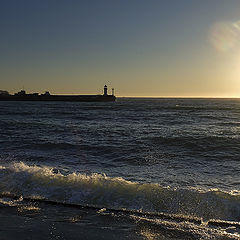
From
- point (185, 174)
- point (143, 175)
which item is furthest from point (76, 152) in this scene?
point (185, 174)

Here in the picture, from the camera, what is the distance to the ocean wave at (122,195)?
6.62 metres

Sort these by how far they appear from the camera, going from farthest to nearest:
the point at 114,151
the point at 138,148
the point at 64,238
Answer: the point at 138,148 < the point at 114,151 < the point at 64,238

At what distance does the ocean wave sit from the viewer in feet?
21.7

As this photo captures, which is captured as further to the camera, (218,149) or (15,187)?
(218,149)

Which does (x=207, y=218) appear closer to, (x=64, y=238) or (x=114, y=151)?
(x=64, y=238)

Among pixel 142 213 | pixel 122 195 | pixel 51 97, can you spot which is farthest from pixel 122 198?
pixel 51 97

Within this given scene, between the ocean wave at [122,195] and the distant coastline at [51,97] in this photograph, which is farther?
the distant coastline at [51,97]

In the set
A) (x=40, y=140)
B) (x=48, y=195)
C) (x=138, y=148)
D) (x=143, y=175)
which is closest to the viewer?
(x=48, y=195)

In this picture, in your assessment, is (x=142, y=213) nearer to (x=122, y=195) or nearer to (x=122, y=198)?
(x=122, y=198)

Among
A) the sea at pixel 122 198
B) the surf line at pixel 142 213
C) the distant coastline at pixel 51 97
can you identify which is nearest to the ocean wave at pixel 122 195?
the sea at pixel 122 198

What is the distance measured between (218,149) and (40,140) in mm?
11588

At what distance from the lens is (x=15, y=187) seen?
8.20 m

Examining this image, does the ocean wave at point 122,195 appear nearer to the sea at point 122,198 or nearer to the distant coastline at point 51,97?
the sea at point 122,198

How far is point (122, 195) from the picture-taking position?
7445 millimetres
